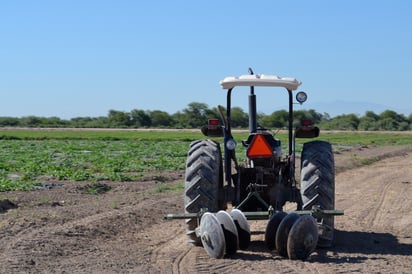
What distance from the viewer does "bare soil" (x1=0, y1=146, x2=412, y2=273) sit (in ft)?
27.7

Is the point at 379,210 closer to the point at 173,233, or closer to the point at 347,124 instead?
the point at 173,233

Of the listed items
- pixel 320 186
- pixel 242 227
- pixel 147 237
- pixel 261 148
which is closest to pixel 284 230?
pixel 242 227

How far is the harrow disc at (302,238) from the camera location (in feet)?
28.0

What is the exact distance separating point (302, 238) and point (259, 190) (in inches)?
69.2

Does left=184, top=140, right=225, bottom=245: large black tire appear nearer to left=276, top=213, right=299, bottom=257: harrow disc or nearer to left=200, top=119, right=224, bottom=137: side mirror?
left=200, top=119, right=224, bottom=137: side mirror

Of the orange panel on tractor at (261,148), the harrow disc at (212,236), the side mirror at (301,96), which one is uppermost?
the side mirror at (301,96)

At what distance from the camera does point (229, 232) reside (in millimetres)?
8805

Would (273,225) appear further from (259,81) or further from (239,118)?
(239,118)

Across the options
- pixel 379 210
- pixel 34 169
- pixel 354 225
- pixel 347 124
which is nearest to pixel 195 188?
pixel 354 225

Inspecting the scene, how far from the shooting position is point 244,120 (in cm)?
7562

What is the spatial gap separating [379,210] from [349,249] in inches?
179

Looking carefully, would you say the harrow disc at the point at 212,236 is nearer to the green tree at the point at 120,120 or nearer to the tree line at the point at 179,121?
the tree line at the point at 179,121

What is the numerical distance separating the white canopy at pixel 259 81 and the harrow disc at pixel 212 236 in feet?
6.81

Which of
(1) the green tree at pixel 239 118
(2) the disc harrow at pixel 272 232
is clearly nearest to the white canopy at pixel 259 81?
(2) the disc harrow at pixel 272 232
